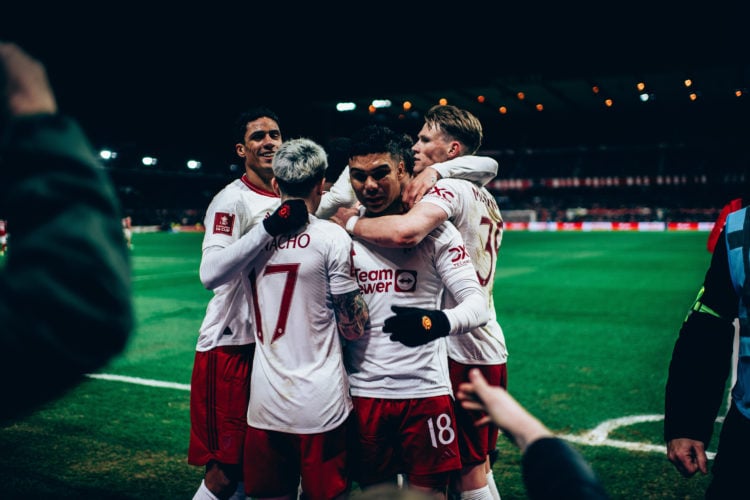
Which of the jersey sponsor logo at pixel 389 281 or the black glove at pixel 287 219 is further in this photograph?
the jersey sponsor logo at pixel 389 281

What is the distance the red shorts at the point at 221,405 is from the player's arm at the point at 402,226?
964 millimetres

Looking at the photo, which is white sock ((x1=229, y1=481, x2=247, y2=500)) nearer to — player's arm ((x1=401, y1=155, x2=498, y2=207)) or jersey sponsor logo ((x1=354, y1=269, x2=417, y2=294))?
jersey sponsor logo ((x1=354, y1=269, x2=417, y2=294))

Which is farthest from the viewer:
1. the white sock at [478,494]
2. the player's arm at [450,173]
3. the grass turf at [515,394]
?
the grass turf at [515,394]

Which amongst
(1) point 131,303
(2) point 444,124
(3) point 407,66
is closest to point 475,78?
(3) point 407,66

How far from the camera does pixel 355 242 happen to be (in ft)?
9.26

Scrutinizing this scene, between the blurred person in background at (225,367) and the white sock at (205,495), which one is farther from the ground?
the blurred person in background at (225,367)

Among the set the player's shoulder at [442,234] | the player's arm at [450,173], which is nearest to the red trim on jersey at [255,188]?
the player's arm at [450,173]

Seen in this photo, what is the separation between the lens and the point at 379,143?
9.04 feet

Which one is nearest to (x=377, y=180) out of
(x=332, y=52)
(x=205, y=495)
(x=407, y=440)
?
(x=407, y=440)

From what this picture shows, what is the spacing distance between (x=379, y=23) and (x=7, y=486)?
644cm

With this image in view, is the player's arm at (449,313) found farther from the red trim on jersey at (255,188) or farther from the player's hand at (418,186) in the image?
the red trim on jersey at (255,188)

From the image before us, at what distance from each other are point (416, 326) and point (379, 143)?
92 cm

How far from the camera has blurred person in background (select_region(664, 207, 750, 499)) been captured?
2.16 metres

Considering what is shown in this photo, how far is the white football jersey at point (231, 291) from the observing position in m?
3.03
